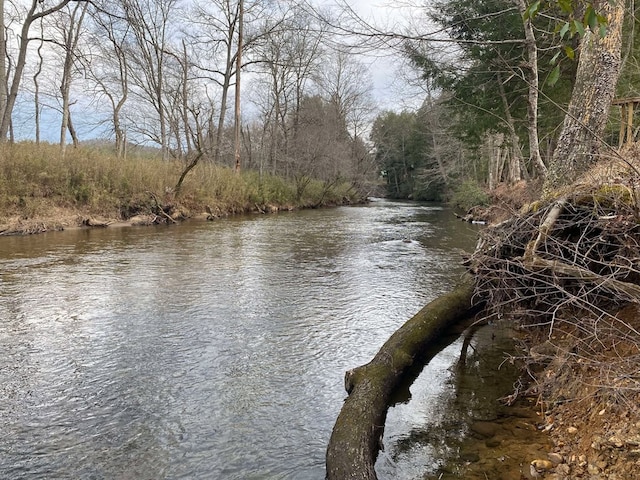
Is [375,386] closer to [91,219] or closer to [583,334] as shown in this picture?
[583,334]

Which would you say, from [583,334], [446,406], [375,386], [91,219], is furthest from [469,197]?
[375,386]

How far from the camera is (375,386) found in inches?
129

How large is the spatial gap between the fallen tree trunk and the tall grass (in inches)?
502

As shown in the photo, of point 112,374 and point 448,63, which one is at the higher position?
point 448,63

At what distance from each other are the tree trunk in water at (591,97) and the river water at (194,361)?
2487mm

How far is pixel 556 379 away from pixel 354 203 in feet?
108

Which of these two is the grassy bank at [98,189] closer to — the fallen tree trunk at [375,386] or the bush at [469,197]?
the fallen tree trunk at [375,386]

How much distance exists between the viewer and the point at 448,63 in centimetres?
1033

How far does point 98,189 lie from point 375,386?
14.8 meters

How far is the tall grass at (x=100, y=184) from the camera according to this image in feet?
43.8

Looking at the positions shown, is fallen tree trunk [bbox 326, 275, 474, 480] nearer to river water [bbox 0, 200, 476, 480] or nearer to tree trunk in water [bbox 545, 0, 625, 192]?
river water [bbox 0, 200, 476, 480]

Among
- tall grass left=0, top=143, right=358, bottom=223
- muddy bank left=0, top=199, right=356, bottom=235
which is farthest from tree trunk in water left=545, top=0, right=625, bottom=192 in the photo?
tall grass left=0, top=143, right=358, bottom=223

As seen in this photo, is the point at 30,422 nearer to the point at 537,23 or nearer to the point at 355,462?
the point at 355,462

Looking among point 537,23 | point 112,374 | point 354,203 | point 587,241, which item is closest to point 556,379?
point 587,241
